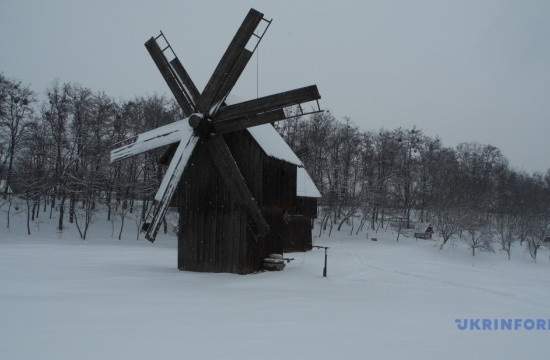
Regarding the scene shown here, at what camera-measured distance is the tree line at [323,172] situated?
35500mm

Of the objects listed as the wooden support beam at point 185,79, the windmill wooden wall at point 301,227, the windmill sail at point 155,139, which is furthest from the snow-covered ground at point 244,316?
the windmill wooden wall at point 301,227

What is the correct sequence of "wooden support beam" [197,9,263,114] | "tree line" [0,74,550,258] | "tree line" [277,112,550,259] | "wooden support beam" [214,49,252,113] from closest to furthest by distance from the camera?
"wooden support beam" [197,9,263,114] → "wooden support beam" [214,49,252,113] → "tree line" [0,74,550,258] → "tree line" [277,112,550,259]

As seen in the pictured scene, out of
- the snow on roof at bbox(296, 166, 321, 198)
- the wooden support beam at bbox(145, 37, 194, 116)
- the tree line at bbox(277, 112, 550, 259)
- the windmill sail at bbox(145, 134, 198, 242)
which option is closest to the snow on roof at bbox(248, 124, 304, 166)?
Result: the windmill sail at bbox(145, 134, 198, 242)

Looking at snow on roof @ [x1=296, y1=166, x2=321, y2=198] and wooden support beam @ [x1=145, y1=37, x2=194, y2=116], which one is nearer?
wooden support beam @ [x1=145, y1=37, x2=194, y2=116]

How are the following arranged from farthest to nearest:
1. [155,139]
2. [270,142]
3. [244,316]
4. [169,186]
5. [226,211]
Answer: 1. [270,142]
2. [155,139]
3. [226,211]
4. [169,186]
5. [244,316]

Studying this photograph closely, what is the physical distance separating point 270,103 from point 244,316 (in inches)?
272

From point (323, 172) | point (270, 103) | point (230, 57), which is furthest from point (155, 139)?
point (323, 172)

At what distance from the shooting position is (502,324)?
307 inches

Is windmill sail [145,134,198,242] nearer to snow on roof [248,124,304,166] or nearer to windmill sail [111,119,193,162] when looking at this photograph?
windmill sail [111,119,193,162]

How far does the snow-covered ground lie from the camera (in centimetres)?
566

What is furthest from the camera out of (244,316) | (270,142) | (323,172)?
(323,172)

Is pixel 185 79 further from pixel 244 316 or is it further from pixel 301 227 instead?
pixel 301 227

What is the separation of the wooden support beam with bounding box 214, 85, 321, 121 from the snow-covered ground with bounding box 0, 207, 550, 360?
18.1ft

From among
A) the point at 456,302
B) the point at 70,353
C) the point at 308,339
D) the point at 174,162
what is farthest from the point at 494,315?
the point at 174,162
